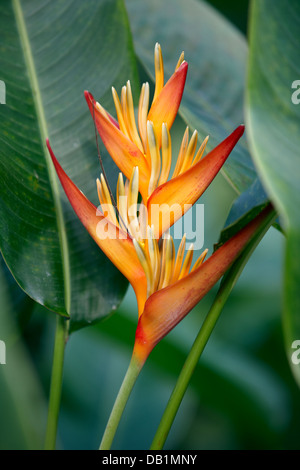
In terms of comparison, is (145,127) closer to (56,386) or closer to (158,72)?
(158,72)

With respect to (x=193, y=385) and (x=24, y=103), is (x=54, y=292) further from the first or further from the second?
(x=193, y=385)

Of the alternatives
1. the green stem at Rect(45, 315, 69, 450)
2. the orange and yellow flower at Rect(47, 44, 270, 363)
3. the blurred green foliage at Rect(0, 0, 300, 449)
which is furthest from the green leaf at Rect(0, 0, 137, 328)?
the blurred green foliage at Rect(0, 0, 300, 449)

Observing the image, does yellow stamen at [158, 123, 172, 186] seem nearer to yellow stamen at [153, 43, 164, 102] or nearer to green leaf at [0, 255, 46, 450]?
yellow stamen at [153, 43, 164, 102]

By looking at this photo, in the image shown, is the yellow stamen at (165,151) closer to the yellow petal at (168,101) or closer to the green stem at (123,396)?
the yellow petal at (168,101)

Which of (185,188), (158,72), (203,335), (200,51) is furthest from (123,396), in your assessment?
(200,51)

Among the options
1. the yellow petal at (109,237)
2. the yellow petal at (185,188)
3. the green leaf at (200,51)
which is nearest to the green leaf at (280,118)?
the yellow petal at (185,188)
